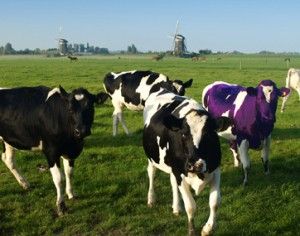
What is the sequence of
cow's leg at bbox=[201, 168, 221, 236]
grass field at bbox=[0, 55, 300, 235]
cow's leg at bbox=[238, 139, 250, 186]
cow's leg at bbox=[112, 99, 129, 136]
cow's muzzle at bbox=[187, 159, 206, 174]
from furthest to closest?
cow's leg at bbox=[112, 99, 129, 136] < cow's leg at bbox=[238, 139, 250, 186] < grass field at bbox=[0, 55, 300, 235] < cow's leg at bbox=[201, 168, 221, 236] < cow's muzzle at bbox=[187, 159, 206, 174]

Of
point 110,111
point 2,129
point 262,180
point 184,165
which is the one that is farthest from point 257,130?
point 110,111

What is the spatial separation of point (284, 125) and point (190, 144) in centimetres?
1027

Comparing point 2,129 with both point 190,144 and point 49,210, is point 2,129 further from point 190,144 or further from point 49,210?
point 190,144

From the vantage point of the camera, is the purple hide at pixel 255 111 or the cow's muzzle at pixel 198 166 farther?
the purple hide at pixel 255 111

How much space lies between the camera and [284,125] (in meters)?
15.2

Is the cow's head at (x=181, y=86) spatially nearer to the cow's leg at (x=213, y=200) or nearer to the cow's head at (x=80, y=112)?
the cow's head at (x=80, y=112)

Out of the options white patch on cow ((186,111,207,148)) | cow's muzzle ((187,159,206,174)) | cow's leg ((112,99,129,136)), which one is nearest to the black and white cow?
white patch on cow ((186,111,207,148))

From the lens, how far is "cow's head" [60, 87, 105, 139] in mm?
7199

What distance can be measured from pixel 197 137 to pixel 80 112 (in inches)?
93.9

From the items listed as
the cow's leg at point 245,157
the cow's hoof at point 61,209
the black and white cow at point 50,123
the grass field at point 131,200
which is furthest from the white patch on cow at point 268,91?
the cow's hoof at point 61,209

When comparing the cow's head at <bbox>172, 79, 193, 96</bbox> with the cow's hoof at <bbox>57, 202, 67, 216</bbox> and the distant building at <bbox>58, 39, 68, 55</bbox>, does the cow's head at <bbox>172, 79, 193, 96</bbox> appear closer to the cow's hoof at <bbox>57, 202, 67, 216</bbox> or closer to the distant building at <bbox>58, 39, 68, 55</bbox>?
the cow's hoof at <bbox>57, 202, 67, 216</bbox>

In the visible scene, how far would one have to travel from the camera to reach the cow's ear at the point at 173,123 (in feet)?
19.3

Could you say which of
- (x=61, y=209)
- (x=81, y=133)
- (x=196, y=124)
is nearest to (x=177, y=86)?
(x=81, y=133)

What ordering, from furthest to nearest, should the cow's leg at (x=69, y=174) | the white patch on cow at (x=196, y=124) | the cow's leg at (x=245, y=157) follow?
the cow's leg at (x=245, y=157), the cow's leg at (x=69, y=174), the white patch on cow at (x=196, y=124)
